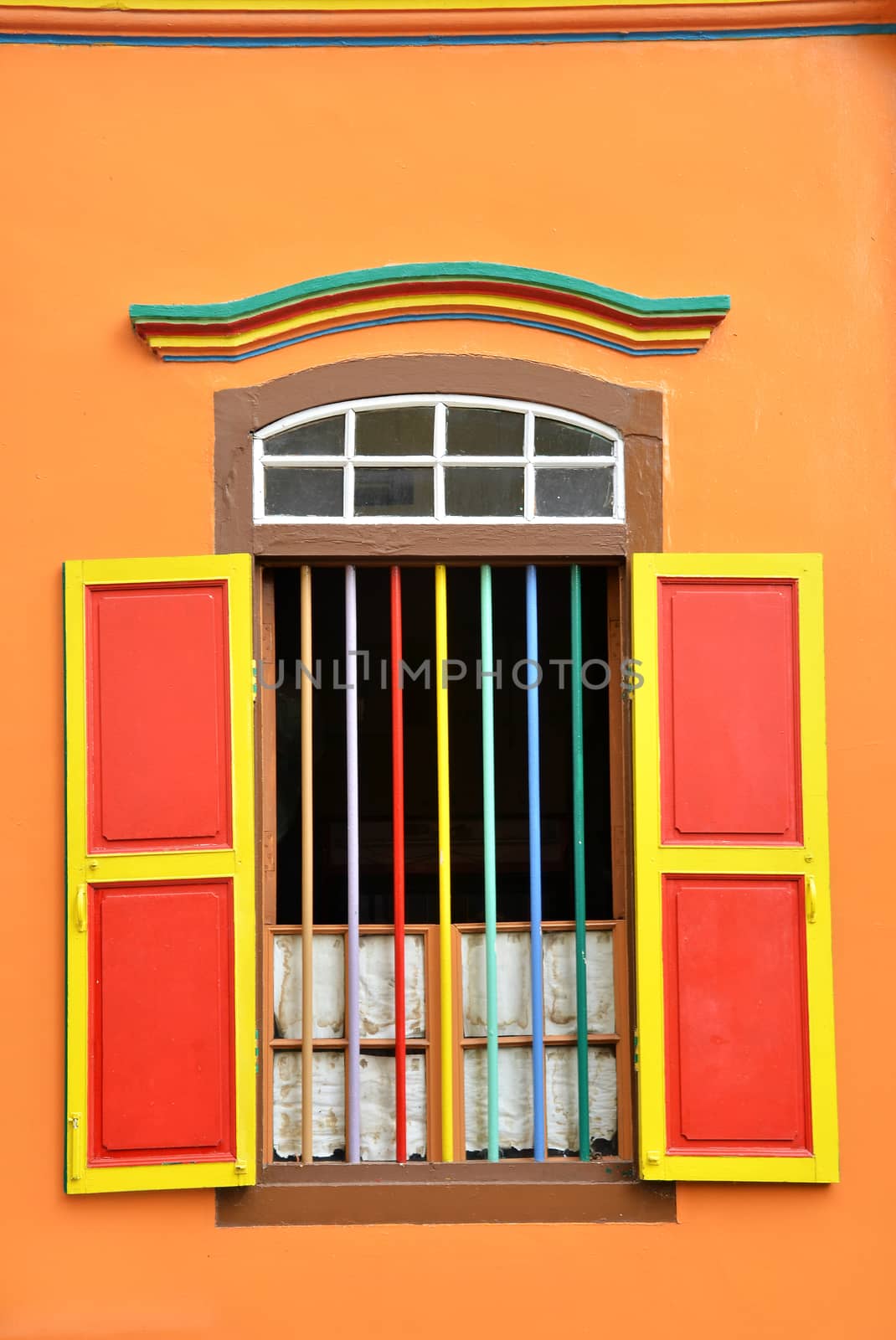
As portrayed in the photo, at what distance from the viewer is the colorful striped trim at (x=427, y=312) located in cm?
396

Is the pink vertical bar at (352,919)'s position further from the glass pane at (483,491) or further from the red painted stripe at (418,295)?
the red painted stripe at (418,295)

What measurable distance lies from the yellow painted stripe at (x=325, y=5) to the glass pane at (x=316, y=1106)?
3.14m

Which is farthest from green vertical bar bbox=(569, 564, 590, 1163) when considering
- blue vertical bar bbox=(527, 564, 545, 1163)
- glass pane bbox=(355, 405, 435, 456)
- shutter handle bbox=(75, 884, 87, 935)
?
shutter handle bbox=(75, 884, 87, 935)

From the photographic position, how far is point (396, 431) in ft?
13.3

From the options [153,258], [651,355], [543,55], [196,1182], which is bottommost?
[196,1182]

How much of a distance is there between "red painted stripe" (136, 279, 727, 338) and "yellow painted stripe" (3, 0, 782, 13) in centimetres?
86

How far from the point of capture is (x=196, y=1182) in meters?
3.82

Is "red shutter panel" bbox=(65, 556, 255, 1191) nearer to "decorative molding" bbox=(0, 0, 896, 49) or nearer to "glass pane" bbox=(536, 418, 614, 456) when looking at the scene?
"glass pane" bbox=(536, 418, 614, 456)

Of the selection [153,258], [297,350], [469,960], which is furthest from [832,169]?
[469,960]

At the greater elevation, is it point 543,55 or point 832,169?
point 543,55

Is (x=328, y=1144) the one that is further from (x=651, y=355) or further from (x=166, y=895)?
(x=651, y=355)

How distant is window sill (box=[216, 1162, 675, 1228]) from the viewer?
12.7ft

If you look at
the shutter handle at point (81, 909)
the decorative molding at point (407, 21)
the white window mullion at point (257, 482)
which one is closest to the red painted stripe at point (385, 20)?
the decorative molding at point (407, 21)

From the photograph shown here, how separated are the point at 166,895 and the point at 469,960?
0.92 metres
